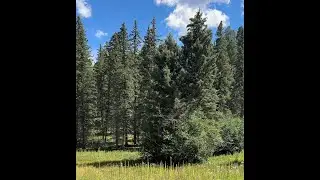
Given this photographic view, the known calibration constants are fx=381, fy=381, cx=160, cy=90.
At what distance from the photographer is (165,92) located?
46.0 feet

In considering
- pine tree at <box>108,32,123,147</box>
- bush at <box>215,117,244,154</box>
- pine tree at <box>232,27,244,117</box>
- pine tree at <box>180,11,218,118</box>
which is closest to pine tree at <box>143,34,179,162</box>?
pine tree at <box>180,11,218,118</box>

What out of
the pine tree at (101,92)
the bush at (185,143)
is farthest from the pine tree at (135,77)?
the bush at (185,143)

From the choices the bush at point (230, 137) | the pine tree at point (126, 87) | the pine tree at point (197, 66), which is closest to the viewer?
the pine tree at point (197, 66)

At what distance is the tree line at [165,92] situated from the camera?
43.9ft

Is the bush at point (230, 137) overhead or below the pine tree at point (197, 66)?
below

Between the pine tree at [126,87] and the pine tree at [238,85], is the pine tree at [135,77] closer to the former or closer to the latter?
the pine tree at [126,87]

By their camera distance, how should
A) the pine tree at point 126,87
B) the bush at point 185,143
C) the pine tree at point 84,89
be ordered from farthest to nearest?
the pine tree at point 126,87 → the pine tree at point 84,89 → the bush at point 185,143

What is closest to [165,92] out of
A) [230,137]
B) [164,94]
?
[164,94]

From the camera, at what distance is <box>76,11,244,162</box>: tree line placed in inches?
527

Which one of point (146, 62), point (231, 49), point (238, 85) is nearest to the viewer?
point (146, 62)

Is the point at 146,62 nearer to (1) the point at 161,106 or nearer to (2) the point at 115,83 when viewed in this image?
(2) the point at 115,83

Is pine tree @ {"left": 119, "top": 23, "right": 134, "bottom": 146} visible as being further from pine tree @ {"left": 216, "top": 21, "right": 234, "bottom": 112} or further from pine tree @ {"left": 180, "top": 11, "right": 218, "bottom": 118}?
pine tree @ {"left": 180, "top": 11, "right": 218, "bottom": 118}
